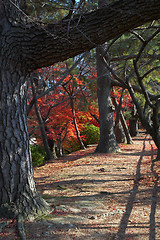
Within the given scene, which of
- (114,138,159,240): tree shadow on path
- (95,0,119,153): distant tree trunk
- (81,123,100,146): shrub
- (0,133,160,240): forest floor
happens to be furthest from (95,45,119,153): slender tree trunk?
(81,123,100,146): shrub

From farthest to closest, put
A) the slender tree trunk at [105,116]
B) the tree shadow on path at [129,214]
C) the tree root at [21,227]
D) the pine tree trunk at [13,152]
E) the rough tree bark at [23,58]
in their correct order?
the slender tree trunk at [105,116] → the pine tree trunk at [13,152] → the rough tree bark at [23,58] → the tree shadow on path at [129,214] → the tree root at [21,227]

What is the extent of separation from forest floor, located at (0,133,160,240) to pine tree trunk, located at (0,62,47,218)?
0.27m

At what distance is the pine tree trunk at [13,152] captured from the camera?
3.27 m

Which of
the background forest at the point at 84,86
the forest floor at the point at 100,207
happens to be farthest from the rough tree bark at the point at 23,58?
the background forest at the point at 84,86

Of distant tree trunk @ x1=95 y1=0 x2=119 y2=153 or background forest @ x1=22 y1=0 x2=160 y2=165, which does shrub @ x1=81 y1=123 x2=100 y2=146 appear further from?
distant tree trunk @ x1=95 y1=0 x2=119 y2=153

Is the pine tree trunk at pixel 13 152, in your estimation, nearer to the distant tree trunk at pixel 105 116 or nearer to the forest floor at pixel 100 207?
the forest floor at pixel 100 207

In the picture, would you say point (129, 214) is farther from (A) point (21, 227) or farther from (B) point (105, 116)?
(B) point (105, 116)

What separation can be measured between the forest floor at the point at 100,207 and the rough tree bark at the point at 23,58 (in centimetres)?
45

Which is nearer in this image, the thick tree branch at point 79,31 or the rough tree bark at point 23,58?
the thick tree branch at point 79,31

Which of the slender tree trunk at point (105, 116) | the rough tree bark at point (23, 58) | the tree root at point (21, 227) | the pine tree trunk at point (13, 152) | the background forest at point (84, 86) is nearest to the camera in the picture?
the tree root at point (21, 227)

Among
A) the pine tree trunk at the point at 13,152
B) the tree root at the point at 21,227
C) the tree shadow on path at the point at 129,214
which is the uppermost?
the pine tree trunk at the point at 13,152

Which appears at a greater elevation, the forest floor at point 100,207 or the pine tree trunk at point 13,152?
the pine tree trunk at point 13,152

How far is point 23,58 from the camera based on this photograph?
132 inches

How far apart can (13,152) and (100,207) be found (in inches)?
69.4
